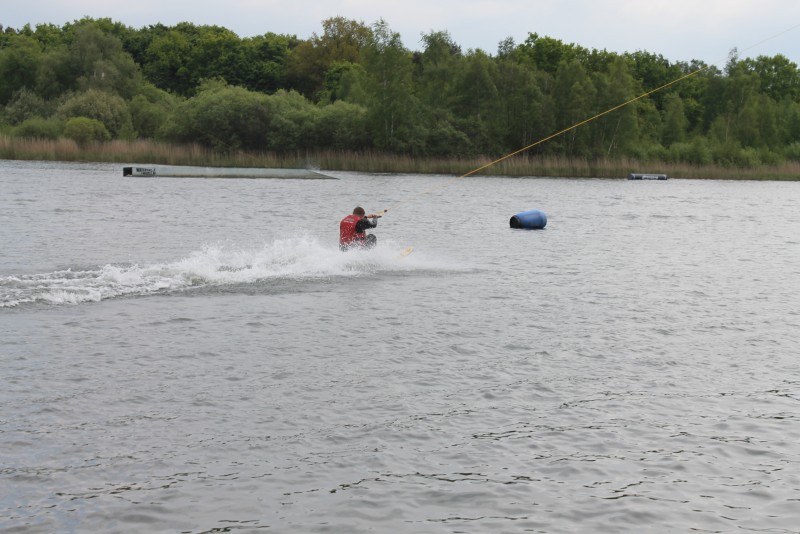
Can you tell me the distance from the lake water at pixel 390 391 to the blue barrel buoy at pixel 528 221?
27.8ft

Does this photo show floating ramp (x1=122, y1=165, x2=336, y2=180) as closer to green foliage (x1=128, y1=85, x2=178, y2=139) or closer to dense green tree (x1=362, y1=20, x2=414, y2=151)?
dense green tree (x1=362, y1=20, x2=414, y2=151)

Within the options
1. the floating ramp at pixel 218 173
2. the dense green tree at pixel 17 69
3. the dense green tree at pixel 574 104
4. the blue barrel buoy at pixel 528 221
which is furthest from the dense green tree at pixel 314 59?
the blue barrel buoy at pixel 528 221

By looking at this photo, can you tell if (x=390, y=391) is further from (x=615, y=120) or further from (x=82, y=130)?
(x=615, y=120)

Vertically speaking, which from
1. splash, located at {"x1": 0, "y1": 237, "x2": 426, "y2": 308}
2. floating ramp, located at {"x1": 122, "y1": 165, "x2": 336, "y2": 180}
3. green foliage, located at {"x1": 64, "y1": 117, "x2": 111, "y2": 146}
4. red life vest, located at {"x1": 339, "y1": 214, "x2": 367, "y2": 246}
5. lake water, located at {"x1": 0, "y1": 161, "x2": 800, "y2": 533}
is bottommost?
lake water, located at {"x1": 0, "y1": 161, "x2": 800, "y2": 533}

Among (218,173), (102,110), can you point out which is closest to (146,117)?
(102,110)

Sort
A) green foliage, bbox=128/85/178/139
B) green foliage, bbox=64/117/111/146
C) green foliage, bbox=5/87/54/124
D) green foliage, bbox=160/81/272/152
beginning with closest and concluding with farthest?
green foliage, bbox=64/117/111/146 → green foliage, bbox=160/81/272/152 → green foliage, bbox=128/85/178/139 → green foliage, bbox=5/87/54/124

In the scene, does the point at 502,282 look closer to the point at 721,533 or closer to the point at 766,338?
the point at 766,338

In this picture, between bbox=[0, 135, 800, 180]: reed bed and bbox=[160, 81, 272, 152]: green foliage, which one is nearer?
bbox=[0, 135, 800, 180]: reed bed

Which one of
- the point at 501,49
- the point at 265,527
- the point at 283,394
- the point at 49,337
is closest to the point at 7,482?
the point at 265,527

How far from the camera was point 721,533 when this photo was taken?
745 cm

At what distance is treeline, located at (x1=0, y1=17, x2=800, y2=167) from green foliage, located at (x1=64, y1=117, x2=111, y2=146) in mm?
112

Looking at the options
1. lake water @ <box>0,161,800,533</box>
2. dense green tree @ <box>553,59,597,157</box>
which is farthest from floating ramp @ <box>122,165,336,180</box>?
lake water @ <box>0,161,800,533</box>

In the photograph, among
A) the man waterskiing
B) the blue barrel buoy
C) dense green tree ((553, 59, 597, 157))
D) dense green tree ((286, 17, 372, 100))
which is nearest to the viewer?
the man waterskiing

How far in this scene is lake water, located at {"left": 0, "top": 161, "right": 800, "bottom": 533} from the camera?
25.6 feet
